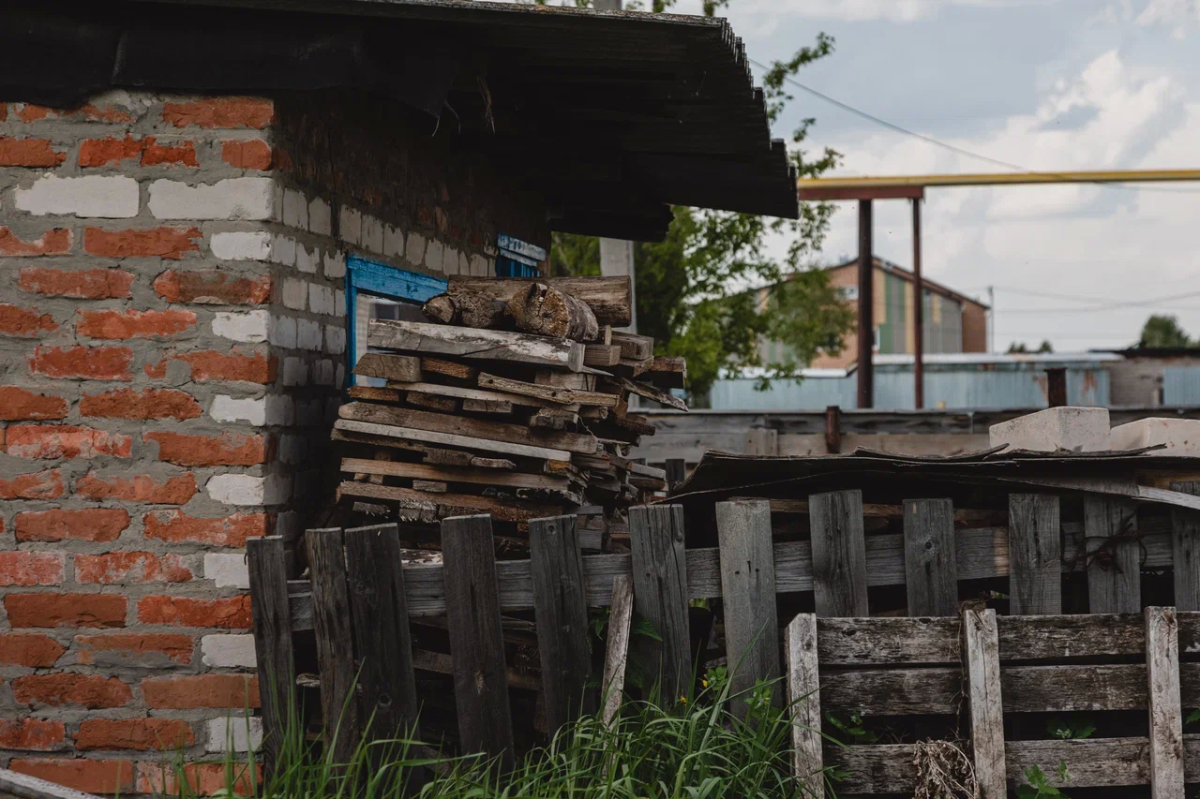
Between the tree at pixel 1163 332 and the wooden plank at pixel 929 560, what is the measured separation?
65304 mm

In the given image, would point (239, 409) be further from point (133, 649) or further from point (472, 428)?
point (133, 649)

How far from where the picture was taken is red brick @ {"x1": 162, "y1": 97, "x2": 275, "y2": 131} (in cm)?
446

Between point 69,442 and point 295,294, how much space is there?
105 centimetres

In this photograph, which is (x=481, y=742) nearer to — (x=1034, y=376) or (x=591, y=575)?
(x=591, y=575)

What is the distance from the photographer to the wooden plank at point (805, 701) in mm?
3734

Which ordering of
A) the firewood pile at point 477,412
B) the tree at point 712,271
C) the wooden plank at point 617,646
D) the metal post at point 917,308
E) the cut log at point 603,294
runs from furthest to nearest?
the metal post at point 917,308 → the tree at point 712,271 → the cut log at point 603,294 → the firewood pile at point 477,412 → the wooden plank at point 617,646

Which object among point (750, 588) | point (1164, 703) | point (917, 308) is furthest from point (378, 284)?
point (917, 308)

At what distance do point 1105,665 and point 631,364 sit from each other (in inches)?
94.3

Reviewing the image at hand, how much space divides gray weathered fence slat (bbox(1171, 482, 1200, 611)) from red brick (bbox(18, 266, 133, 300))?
4.02m

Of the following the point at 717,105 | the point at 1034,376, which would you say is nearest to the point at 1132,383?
the point at 1034,376

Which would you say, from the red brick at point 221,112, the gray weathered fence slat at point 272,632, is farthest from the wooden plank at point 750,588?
the red brick at point 221,112

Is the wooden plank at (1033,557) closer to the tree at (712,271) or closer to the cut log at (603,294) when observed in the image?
the cut log at (603,294)

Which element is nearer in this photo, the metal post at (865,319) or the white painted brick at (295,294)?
the white painted brick at (295,294)

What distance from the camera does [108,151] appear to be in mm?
4484
